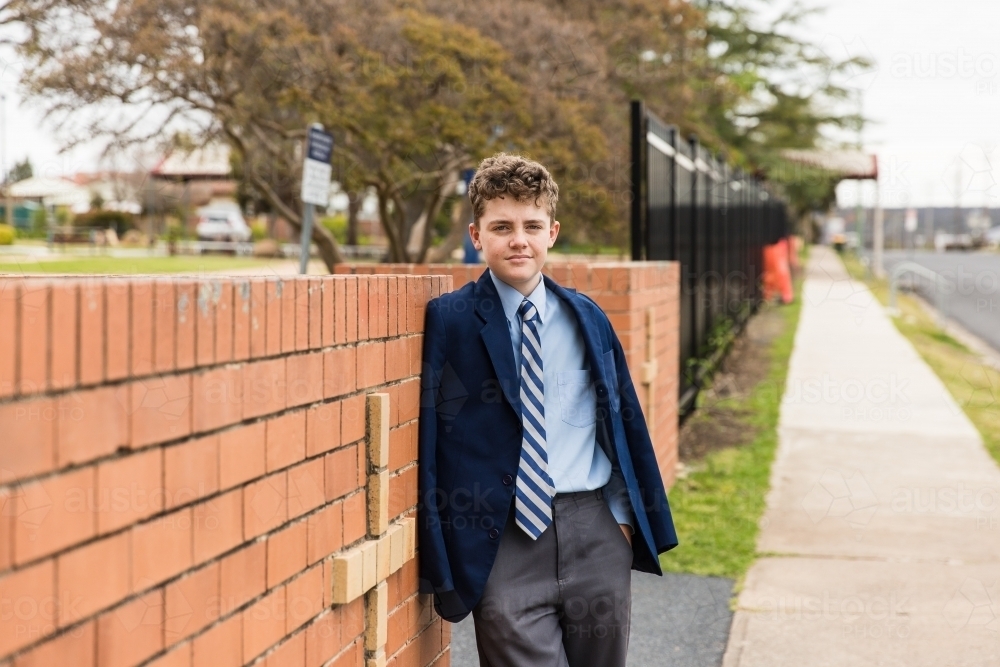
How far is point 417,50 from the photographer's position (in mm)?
12961

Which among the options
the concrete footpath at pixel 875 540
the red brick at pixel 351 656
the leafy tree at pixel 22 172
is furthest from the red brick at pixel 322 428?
the leafy tree at pixel 22 172

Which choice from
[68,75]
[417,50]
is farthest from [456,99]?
[68,75]

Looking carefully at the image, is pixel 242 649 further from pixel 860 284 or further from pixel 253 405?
pixel 860 284

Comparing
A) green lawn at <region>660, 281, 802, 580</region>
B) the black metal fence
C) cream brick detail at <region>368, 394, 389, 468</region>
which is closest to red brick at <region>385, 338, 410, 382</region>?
cream brick detail at <region>368, 394, 389, 468</region>

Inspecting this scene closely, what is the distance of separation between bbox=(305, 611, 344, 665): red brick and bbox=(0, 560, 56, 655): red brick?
833 mm

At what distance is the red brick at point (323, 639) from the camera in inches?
88.3

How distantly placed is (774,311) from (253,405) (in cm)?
1880

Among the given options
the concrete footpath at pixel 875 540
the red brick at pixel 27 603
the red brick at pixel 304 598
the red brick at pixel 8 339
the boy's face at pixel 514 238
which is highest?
the boy's face at pixel 514 238

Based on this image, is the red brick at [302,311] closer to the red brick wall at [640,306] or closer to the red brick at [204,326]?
the red brick at [204,326]

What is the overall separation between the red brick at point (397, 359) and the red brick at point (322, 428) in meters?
0.28

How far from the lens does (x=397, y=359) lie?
2670 mm

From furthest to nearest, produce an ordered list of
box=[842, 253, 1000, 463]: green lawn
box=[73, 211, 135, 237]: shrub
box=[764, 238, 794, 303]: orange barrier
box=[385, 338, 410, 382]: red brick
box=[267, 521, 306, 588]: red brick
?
box=[73, 211, 135, 237]: shrub
box=[764, 238, 794, 303]: orange barrier
box=[842, 253, 1000, 463]: green lawn
box=[385, 338, 410, 382]: red brick
box=[267, 521, 306, 588]: red brick

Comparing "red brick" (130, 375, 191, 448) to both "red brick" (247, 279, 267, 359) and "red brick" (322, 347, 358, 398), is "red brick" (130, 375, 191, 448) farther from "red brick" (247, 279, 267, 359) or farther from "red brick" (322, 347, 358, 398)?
"red brick" (322, 347, 358, 398)

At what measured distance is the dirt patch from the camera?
317 inches
